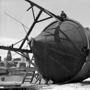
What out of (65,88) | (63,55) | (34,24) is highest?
(34,24)

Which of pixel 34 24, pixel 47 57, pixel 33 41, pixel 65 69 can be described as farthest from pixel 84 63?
pixel 34 24

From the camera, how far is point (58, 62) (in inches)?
366

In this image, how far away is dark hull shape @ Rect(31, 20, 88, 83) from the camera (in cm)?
912

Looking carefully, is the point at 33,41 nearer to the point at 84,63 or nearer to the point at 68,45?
the point at 68,45

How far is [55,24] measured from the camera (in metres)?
10.4

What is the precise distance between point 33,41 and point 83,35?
74.6 inches

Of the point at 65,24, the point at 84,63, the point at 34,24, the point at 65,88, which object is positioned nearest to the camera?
the point at 65,88

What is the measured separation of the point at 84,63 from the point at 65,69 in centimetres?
76

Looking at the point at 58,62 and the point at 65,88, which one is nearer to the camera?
the point at 65,88

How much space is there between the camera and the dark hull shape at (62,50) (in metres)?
9.12

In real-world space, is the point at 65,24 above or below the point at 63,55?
above

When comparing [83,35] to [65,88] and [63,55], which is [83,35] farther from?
[65,88]

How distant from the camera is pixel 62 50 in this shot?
9.17m

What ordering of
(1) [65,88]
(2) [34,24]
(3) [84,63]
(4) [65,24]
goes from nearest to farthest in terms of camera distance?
(1) [65,88] < (3) [84,63] < (4) [65,24] < (2) [34,24]
